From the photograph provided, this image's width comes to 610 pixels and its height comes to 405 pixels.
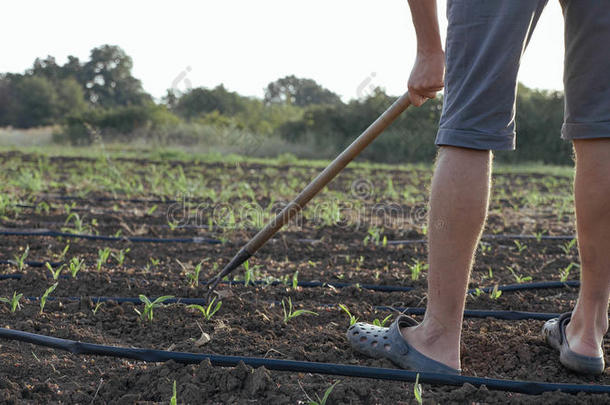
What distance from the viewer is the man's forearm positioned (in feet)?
5.17

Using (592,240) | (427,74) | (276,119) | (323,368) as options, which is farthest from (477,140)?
(276,119)

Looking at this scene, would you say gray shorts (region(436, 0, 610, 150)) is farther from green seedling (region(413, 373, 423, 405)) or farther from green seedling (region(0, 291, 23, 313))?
green seedling (region(0, 291, 23, 313))

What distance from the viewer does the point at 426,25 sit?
5.30 ft

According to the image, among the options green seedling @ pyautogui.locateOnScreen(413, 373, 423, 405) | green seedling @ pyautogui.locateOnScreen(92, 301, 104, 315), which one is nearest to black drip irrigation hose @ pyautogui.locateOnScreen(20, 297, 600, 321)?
green seedling @ pyautogui.locateOnScreen(92, 301, 104, 315)

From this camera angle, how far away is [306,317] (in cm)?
214

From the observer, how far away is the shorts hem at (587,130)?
5.05ft

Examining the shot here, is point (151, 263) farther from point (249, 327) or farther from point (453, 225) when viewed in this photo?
point (453, 225)

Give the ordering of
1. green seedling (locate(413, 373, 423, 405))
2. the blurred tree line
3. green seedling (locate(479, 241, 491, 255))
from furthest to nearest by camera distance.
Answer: the blurred tree line
green seedling (locate(479, 241, 491, 255))
green seedling (locate(413, 373, 423, 405))

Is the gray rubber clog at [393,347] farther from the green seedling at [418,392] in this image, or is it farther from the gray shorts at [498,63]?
the gray shorts at [498,63]

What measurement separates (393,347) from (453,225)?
42 cm

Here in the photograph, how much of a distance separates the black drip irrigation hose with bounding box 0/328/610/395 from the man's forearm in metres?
0.94

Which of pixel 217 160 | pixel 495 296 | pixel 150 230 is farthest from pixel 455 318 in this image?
pixel 217 160

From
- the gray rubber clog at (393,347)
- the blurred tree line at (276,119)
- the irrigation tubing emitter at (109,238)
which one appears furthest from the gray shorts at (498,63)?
the blurred tree line at (276,119)

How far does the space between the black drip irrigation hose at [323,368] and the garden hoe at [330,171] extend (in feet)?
2.04
